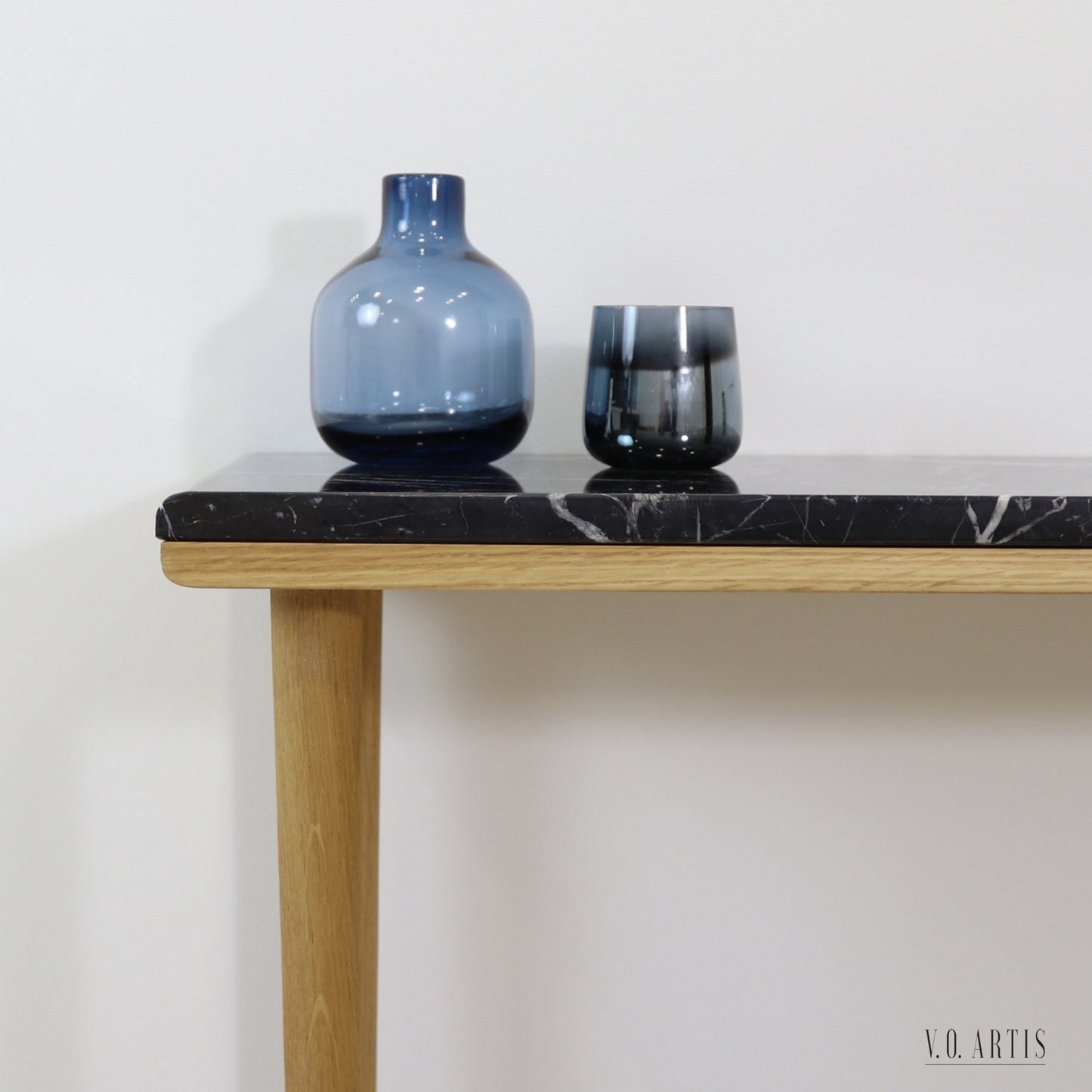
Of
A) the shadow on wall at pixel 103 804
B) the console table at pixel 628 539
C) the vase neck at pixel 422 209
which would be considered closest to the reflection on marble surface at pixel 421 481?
the console table at pixel 628 539

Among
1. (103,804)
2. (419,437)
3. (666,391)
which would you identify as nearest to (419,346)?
(419,437)

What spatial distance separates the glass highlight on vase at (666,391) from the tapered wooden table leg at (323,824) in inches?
7.9


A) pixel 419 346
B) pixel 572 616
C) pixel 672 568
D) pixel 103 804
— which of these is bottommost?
pixel 103 804

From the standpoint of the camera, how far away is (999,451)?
0.93m

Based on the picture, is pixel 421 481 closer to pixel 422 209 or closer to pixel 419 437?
pixel 419 437

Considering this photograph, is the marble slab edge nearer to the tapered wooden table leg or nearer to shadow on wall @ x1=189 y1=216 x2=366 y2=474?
the tapered wooden table leg

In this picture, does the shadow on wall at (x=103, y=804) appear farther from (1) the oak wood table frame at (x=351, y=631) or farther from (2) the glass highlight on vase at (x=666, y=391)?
(2) the glass highlight on vase at (x=666, y=391)

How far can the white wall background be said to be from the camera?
2.94ft

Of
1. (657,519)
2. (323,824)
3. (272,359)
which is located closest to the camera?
(657,519)

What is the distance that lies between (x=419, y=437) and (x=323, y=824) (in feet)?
0.81

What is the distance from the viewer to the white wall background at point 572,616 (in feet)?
2.94

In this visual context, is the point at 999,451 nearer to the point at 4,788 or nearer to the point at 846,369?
the point at 846,369

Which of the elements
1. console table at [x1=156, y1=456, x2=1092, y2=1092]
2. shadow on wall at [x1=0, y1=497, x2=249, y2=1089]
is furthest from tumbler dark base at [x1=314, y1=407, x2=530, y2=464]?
shadow on wall at [x1=0, y1=497, x2=249, y2=1089]

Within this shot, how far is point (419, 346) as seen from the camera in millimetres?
758
